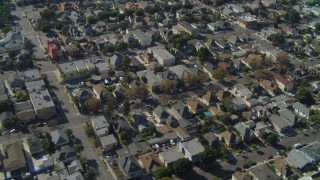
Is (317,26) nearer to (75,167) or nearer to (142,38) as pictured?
(142,38)

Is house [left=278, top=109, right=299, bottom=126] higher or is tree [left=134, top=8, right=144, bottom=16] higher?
tree [left=134, top=8, right=144, bottom=16]

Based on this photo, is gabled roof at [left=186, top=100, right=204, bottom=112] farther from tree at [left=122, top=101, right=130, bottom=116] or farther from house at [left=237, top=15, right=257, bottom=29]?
house at [left=237, top=15, right=257, bottom=29]

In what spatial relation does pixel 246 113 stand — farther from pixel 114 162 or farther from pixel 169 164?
pixel 114 162

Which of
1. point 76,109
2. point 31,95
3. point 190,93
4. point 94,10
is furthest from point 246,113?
point 94,10

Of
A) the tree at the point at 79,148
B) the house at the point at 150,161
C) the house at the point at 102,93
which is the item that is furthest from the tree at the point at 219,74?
the tree at the point at 79,148

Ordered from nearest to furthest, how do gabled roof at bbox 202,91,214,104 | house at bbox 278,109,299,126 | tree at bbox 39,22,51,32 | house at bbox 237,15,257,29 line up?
house at bbox 278,109,299,126
gabled roof at bbox 202,91,214,104
tree at bbox 39,22,51,32
house at bbox 237,15,257,29

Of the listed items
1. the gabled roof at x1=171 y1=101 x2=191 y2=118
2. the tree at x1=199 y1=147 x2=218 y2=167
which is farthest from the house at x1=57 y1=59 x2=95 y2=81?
the tree at x1=199 y1=147 x2=218 y2=167

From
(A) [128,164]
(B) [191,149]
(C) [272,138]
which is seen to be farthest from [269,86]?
(A) [128,164]
